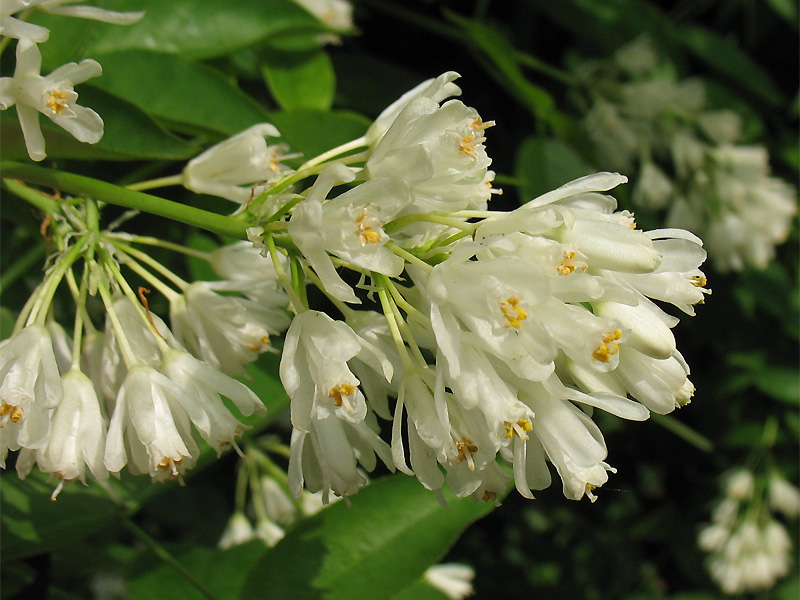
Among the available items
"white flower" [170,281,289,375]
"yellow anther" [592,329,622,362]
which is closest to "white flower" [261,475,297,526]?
"white flower" [170,281,289,375]

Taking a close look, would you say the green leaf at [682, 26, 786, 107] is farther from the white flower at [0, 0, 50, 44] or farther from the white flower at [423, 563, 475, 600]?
the white flower at [0, 0, 50, 44]

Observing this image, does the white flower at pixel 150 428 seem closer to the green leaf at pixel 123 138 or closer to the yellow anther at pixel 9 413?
the yellow anther at pixel 9 413

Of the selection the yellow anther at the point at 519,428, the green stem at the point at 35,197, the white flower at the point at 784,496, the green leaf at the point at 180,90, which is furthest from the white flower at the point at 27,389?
the white flower at the point at 784,496

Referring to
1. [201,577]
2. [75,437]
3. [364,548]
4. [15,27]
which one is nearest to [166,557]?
[201,577]

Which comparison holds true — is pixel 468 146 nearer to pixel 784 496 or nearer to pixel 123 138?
pixel 123 138

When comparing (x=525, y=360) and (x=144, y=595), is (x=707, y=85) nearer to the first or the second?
(x=525, y=360)
